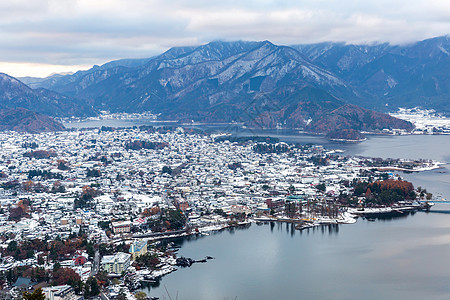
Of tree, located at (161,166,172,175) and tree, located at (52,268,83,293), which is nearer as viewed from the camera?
tree, located at (52,268,83,293)

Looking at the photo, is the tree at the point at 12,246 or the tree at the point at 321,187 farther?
the tree at the point at 321,187

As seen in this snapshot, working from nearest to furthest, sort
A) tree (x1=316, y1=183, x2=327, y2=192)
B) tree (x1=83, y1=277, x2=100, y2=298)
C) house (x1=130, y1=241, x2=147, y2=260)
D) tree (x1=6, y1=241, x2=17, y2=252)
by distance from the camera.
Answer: tree (x1=83, y1=277, x2=100, y2=298) < house (x1=130, y1=241, x2=147, y2=260) < tree (x1=6, y1=241, x2=17, y2=252) < tree (x1=316, y1=183, x2=327, y2=192)

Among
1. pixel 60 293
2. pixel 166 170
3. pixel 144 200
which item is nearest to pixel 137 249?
pixel 60 293

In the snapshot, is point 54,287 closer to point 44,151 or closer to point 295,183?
point 295,183

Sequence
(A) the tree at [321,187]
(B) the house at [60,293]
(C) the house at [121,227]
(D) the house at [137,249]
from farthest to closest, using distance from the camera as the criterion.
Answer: (A) the tree at [321,187] → (C) the house at [121,227] → (D) the house at [137,249] → (B) the house at [60,293]

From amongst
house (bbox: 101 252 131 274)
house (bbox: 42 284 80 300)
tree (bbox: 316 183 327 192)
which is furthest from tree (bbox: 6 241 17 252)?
tree (bbox: 316 183 327 192)

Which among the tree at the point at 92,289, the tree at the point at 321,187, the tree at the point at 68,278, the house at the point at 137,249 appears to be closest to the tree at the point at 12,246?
the tree at the point at 68,278

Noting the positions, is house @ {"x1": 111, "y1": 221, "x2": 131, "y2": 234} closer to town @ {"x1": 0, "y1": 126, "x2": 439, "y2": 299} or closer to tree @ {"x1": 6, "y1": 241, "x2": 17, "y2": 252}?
town @ {"x1": 0, "y1": 126, "x2": 439, "y2": 299}

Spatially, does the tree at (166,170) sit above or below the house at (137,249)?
above

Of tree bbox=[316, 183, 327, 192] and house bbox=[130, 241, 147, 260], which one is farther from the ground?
tree bbox=[316, 183, 327, 192]

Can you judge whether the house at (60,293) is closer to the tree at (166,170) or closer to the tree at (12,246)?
the tree at (12,246)
